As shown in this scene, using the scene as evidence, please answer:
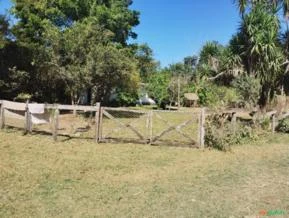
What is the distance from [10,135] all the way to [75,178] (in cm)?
598

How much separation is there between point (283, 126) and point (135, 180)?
1071cm

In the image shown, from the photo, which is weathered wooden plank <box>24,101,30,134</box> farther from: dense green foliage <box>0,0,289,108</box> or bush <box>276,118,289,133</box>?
bush <box>276,118,289,133</box>

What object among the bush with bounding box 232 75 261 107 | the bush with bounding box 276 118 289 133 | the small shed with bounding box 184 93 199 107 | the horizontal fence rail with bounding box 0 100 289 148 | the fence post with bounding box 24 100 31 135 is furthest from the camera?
the small shed with bounding box 184 93 199 107

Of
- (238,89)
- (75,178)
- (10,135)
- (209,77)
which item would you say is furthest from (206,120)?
(209,77)

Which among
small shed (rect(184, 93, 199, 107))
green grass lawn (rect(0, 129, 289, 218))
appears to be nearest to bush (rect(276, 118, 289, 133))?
green grass lawn (rect(0, 129, 289, 218))

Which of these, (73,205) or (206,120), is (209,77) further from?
(73,205)

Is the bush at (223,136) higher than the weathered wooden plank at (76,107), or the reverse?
the weathered wooden plank at (76,107)

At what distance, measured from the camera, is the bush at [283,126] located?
16.2 meters

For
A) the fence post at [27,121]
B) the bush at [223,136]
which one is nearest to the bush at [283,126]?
the bush at [223,136]

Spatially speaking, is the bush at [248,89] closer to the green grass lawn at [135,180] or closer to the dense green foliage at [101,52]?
the dense green foliage at [101,52]

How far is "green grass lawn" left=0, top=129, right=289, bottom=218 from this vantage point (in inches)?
235

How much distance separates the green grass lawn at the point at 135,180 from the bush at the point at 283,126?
433 cm

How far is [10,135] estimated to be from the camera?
1279cm

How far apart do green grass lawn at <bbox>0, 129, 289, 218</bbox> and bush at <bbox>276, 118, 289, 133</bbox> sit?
14.2 feet
